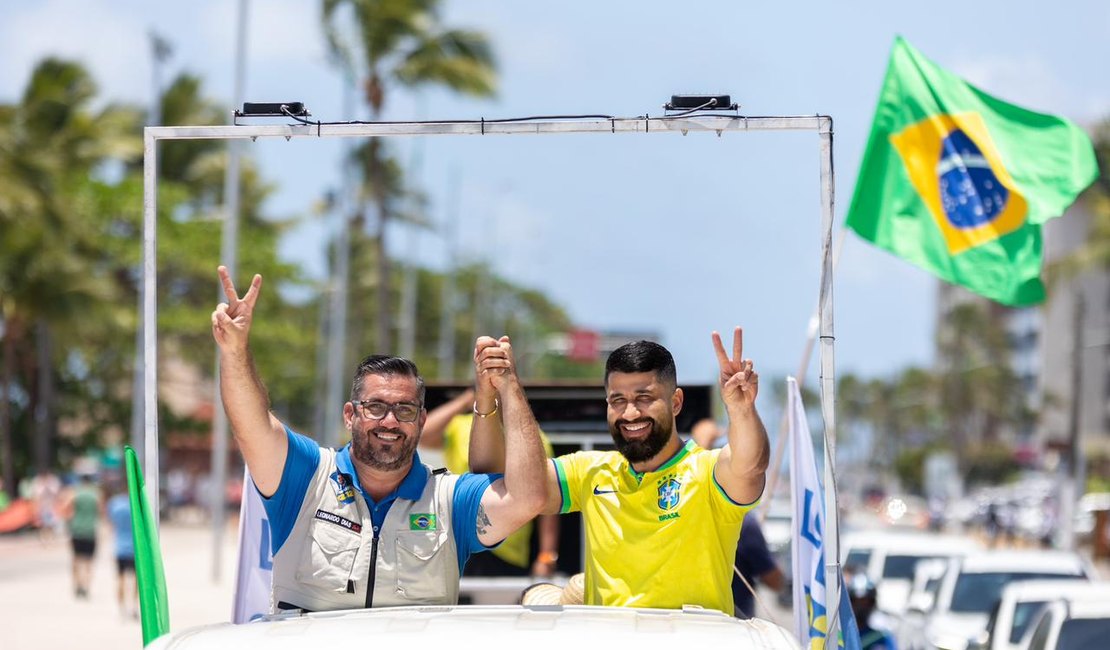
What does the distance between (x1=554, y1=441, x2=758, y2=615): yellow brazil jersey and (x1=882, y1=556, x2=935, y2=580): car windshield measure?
13947 millimetres

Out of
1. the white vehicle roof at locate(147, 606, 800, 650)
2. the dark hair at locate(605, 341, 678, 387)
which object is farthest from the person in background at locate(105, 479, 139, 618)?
the white vehicle roof at locate(147, 606, 800, 650)

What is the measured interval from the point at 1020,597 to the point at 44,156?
28.7 metres

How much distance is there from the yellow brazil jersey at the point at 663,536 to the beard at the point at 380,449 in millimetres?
649

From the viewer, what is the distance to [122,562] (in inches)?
763

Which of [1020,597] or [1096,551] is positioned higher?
[1020,597]

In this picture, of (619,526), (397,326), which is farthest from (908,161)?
(397,326)

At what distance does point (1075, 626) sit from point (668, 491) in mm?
4791

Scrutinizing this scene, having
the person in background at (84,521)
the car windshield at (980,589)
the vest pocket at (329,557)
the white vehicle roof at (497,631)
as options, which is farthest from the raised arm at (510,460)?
the person in background at (84,521)

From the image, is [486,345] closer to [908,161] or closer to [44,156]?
[908,161]

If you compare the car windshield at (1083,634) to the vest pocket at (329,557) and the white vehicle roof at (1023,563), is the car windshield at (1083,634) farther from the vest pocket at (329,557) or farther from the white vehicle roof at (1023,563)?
the vest pocket at (329,557)

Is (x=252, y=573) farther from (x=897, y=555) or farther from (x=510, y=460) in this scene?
(x=897, y=555)

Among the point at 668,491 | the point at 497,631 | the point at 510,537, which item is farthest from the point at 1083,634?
the point at 497,631

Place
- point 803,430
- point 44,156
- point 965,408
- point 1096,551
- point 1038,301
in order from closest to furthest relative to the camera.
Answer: point 803,430
point 1038,301
point 44,156
point 1096,551
point 965,408

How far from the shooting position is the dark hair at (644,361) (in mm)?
5570
